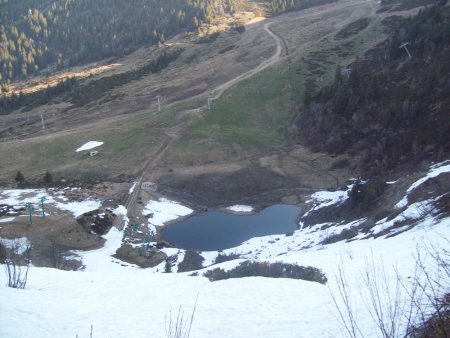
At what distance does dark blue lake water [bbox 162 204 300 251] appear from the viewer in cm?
4641

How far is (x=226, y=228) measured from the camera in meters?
49.4

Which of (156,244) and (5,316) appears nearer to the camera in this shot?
(5,316)

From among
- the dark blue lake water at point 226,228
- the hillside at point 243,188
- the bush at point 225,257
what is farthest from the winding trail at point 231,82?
the bush at point 225,257

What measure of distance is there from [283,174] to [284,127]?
634 inches

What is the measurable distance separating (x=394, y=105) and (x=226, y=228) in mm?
25527

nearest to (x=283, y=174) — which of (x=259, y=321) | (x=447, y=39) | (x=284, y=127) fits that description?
(x=284, y=127)

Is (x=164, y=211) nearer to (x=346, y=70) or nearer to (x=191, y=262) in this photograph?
(x=191, y=262)

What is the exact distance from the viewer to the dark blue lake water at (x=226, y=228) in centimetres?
4641

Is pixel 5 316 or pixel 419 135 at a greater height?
pixel 5 316

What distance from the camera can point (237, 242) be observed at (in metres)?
45.8

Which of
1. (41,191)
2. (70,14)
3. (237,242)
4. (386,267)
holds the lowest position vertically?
(237,242)

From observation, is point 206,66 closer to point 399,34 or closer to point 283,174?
point 399,34

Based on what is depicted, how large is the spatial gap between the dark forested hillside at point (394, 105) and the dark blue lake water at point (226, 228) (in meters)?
11.7

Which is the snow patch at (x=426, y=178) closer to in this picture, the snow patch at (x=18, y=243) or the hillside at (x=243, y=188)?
the hillside at (x=243, y=188)
